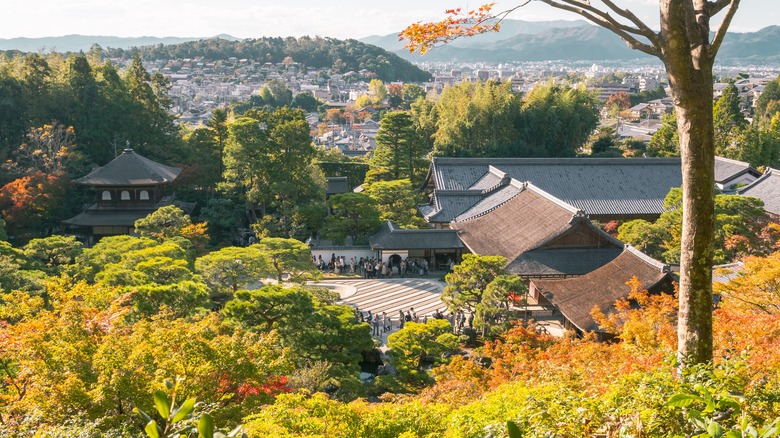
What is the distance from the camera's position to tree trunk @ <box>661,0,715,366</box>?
4516mm

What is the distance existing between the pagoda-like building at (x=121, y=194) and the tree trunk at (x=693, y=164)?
24242mm

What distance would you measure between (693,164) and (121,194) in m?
25.9

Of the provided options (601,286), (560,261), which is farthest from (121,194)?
(601,286)

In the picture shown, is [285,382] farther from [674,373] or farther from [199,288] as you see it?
[674,373]

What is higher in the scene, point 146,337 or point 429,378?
point 146,337

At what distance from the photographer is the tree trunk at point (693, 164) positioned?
452cm

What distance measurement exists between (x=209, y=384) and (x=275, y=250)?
11.0m

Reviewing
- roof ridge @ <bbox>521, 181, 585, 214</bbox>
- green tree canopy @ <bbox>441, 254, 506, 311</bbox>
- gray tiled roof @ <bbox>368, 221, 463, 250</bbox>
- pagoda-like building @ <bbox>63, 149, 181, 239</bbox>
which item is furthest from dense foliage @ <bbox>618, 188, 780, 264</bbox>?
pagoda-like building @ <bbox>63, 149, 181, 239</bbox>

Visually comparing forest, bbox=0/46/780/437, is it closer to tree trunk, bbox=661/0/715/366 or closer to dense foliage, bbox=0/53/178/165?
dense foliage, bbox=0/53/178/165

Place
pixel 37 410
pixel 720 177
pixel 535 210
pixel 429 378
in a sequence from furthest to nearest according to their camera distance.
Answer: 1. pixel 720 177
2. pixel 535 210
3. pixel 429 378
4. pixel 37 410

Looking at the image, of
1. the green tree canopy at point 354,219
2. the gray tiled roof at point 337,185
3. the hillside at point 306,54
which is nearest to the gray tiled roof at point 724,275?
the green tree canopy at point 354,219

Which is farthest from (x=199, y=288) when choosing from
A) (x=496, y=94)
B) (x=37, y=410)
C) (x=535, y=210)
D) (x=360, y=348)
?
(x=496, y=94)

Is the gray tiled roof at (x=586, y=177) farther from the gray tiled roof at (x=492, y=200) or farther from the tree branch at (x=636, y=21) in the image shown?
the tree branch at (x=636, y=21)

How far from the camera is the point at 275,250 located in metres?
18.9
